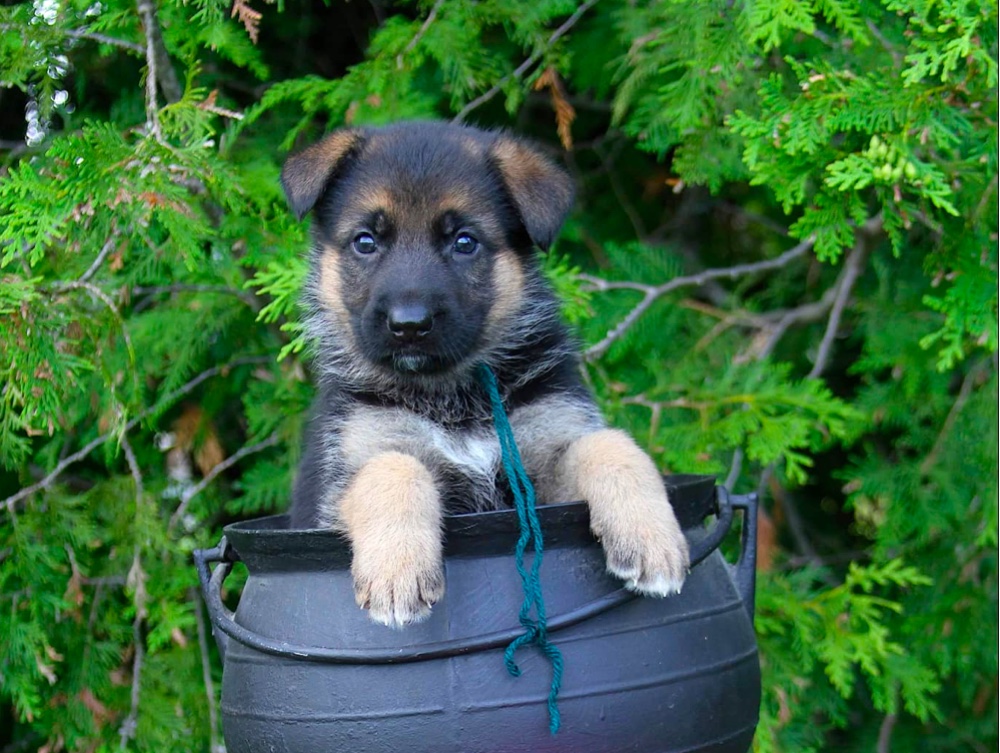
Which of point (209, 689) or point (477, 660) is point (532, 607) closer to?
point (477, 660)

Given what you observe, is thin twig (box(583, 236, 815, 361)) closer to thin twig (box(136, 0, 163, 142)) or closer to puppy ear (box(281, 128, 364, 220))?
puppy ear (box(281, 128, 364, 220))

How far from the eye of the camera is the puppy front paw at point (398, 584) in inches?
88.5

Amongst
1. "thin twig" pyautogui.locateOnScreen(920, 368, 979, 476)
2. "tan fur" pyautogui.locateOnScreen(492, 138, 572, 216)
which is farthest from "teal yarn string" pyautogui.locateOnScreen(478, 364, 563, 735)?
"thin twig" pyautogui.locateOnScreen(920, 368, 979, 476)

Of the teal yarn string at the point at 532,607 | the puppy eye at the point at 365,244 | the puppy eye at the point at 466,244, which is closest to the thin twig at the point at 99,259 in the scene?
the puppy eye at the point at 365,244

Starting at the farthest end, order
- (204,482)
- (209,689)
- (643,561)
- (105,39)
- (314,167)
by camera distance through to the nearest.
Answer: (204,482)
(209,689)
(105,39)
(314,167)
(643,561)

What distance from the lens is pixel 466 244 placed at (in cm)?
316

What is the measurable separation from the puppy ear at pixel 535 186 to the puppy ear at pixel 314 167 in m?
0.43

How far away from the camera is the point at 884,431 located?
18.0 feet

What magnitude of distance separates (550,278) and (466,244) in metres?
0.54

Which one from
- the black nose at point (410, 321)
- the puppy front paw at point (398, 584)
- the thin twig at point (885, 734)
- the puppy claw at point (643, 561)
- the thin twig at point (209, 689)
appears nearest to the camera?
the puppy front paw at point (398, 584)

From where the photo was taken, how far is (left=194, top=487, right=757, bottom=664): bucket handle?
227 cm

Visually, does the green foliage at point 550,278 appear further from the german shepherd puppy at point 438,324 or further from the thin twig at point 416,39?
the german shepherd puppy at point 438,324

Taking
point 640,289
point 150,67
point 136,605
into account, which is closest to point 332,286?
point 150,67

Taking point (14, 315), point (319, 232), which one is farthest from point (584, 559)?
point (14, 315)
